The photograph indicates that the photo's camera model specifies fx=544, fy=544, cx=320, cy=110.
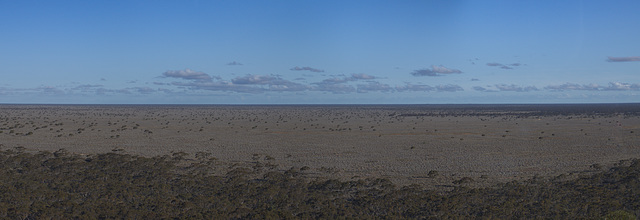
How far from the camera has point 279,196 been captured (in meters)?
16.7

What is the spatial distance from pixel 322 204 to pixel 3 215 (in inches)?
331

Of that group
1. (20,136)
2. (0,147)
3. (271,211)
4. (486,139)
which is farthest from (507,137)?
(20,136)

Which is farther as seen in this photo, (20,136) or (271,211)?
(20,136)

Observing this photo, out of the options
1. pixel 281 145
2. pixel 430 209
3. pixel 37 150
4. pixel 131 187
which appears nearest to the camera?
pixel 430 209

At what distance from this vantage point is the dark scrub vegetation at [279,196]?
14.5 meters

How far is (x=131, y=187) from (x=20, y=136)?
26256 millimetres

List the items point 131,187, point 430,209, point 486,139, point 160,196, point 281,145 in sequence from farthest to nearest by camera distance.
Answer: point 486,139, point 281,145, point 131,187, point 160,196, point 430,209

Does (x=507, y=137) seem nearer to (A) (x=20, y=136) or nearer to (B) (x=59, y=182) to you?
(B) (x=59, y=182)

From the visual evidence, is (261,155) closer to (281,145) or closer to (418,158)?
(281,145)

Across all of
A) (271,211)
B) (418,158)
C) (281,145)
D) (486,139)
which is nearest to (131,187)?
(271,211)

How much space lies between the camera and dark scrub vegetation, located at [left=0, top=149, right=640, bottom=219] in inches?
571

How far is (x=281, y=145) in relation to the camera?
33.2 metres

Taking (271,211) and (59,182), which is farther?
(59,182)

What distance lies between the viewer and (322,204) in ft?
51.4
